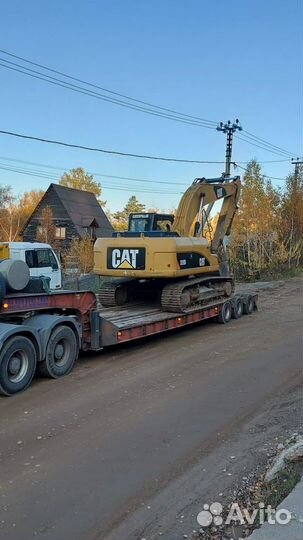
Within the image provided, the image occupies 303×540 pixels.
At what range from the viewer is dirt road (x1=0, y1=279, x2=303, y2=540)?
3.98 metres

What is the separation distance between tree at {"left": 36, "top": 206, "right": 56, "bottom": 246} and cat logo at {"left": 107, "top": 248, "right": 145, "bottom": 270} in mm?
32666

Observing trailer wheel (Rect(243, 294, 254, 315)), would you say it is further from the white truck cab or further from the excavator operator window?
the white truck cab

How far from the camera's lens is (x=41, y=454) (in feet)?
16.8

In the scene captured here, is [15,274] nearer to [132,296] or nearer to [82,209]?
[132,296]

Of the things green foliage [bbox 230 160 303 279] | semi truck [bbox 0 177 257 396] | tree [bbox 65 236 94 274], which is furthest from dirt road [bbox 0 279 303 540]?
green foliage [bbox 230 160 303 279]

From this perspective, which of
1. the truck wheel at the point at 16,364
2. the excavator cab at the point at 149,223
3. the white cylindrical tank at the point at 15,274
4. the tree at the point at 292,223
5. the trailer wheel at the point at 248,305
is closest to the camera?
the truck wheel at the point at 16,364

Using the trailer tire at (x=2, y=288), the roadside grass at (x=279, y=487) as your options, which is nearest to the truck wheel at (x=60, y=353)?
the trailer tire at (x=2, y=288)

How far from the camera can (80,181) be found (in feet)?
226

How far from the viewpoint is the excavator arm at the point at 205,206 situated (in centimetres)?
1255

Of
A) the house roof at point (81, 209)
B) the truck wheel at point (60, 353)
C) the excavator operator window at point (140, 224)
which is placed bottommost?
the truck wheel at point (60, 353)

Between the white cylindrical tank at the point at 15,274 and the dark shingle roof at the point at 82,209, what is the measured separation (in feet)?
123

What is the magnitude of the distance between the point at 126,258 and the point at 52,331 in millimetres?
3435

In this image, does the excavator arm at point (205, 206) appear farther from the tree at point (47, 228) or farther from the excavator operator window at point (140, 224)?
the tree at point (47, 228)

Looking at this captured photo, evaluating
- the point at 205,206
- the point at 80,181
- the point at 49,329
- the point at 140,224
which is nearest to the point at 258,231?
the point at 205,206
